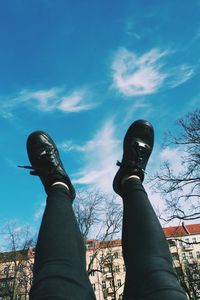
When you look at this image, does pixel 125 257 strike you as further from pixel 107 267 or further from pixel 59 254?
pixel 107 267

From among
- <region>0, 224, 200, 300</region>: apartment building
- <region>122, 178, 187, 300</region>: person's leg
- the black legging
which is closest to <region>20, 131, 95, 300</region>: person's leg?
the black legging

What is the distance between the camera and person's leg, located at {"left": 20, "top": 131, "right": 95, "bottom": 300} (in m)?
1.21

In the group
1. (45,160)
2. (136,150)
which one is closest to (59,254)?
(45,160)

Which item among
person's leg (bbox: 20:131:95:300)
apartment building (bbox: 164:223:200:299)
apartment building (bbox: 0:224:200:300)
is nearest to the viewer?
person's leg (bbox: 20:131:95:300)

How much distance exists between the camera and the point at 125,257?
5.24 ft

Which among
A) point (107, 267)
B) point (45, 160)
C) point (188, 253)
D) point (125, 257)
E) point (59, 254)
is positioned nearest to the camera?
point (59, 254)

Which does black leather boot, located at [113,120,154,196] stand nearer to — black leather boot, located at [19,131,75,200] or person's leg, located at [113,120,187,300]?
person's leg, located at [113,120,187,300]

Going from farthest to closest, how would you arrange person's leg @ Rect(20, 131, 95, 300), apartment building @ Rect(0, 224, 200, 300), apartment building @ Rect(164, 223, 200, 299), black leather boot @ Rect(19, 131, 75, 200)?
apartment building @ Rect(164, 223, 200, 299) → apartment building @ Rect(0, 224, 200, 300) → black leather boot @ Rect(19, 131, 75, 200) → person's leg @ Rect(20, 131, 95, 300)

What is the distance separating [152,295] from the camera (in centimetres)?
120

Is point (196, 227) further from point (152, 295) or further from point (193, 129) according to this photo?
point (152, 295)

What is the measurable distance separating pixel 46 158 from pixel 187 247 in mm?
49693

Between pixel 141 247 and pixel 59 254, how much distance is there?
40 centimetres

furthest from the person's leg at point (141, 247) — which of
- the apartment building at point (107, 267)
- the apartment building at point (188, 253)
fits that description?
the apartment building at point (188, 253)

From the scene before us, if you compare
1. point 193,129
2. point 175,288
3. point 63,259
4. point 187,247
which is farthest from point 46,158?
point 187,247
